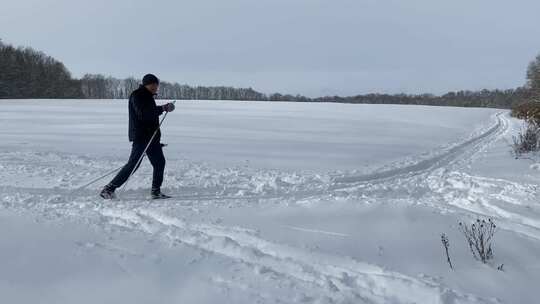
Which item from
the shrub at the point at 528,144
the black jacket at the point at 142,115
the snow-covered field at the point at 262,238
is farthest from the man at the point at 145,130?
the shrub at the point at 528,144

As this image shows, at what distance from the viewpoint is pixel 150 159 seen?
6.40 meters

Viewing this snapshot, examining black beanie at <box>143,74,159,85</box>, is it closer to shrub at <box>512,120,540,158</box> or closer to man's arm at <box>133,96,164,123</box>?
man's arm at <box>133,96,164,123</box>

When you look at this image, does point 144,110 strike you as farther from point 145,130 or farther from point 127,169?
point 127,169

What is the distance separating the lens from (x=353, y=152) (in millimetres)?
13156

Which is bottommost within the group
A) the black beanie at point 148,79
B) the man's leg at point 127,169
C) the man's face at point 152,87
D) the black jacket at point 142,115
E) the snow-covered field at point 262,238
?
the snow-covered field at point 262,238

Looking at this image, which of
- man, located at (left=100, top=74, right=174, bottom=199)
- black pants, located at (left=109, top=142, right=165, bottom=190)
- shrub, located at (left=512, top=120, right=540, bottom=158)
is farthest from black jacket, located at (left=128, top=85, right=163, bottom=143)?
shrub, located at (left=512, top=120, right=540, bottom=158)

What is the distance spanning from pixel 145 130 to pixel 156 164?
531mm

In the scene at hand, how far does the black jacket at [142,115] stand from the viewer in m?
6.29

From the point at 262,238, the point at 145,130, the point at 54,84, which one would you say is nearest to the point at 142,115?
the point at 145,130

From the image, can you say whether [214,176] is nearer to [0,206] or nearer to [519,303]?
[0,206]

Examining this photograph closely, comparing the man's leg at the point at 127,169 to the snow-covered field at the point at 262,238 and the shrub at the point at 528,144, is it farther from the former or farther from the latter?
the shrub at the point at 528,144

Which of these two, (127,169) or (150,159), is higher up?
(150,159)

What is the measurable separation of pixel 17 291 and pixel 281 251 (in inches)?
86.6

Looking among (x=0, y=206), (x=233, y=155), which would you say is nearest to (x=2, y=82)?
(x=233, y=155)
